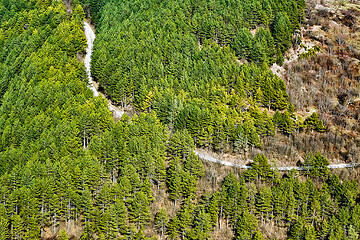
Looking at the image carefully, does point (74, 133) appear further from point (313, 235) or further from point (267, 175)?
point (313, 235)

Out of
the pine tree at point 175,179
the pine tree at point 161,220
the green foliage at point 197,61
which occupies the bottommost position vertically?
the pine tree at point 161,220

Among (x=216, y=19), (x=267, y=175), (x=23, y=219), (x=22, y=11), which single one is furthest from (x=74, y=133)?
(x=22, y=11)

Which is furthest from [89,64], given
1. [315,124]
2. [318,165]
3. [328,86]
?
[318,165]

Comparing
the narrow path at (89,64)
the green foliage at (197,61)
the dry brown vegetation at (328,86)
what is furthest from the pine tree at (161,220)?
the narrow path at (89,64)

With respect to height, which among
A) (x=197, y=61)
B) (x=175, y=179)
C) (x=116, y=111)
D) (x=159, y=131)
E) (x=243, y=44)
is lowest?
(x=175, y=179)

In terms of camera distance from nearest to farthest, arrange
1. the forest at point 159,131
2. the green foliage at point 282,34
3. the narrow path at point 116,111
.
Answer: the forest at point 159,131 < the narrow path at point 116,111 < the green foliage at point 282,34

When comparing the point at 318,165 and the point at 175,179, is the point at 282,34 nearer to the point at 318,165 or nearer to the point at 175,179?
the point at 318,165

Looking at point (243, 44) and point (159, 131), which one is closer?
point (159, 131)

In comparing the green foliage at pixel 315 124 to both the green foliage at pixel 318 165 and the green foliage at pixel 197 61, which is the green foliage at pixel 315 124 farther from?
the green foliage at pixel 318 165
